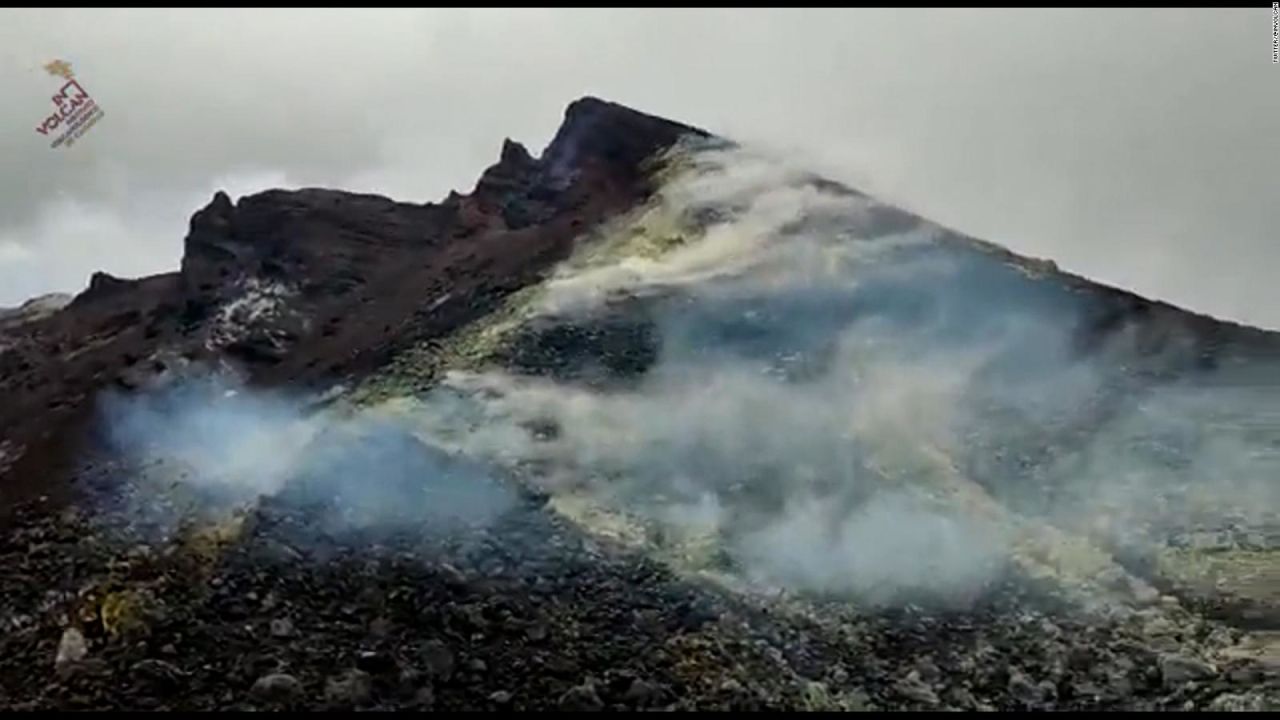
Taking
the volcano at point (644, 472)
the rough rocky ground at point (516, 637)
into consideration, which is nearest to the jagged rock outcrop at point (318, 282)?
the volcano at point (644, 472)

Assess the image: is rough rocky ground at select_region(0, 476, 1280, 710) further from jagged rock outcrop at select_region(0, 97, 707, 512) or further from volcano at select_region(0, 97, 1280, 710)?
jagged rock outcrop at select_region(0, 97, 707, 512)

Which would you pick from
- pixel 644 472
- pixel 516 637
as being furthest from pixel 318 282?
pixel 516 637

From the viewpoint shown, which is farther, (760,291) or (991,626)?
(760,291)

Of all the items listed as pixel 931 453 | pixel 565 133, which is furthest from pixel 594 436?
pixel 565 133

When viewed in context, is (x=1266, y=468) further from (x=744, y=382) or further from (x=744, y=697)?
(x=744, y=697)

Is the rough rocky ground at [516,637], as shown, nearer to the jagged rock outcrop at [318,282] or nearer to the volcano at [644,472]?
the volcano at [644,472]

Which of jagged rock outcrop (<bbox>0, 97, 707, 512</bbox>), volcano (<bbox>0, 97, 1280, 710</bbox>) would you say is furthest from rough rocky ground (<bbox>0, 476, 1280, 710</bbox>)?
jagged rock outcrop (<bbox>0, 97, 707, 512</bbox>)

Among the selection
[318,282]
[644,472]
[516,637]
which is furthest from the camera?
[318,282]

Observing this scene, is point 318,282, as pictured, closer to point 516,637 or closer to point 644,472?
point 644,472
